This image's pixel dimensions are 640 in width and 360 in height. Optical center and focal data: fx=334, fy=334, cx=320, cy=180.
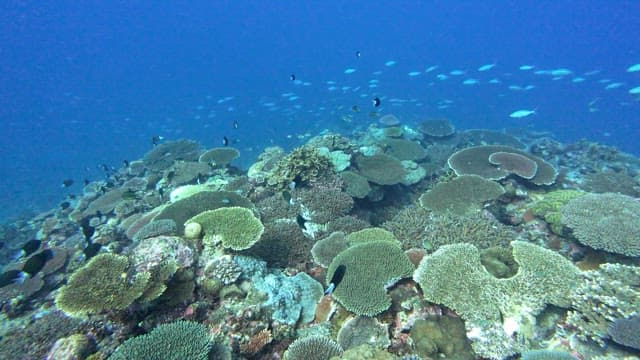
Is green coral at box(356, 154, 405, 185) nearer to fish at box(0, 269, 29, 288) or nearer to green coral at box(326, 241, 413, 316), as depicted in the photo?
green coral at box(326, 241, 413, 316)

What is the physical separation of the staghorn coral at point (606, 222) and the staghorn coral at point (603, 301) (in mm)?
1009

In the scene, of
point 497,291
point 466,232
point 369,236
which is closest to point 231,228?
point 369,236

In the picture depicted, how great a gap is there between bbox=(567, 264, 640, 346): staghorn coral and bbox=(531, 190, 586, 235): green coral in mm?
1992

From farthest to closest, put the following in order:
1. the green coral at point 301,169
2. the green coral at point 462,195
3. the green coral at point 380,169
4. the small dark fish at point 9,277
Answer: the green coral at point 380,169 < the green coral at point 301,169 < the green coral at point 462,195 < the small dark fish at point 9,277

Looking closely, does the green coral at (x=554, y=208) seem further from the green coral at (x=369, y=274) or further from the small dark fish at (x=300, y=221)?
the small dark fish at (x=300, y=221)

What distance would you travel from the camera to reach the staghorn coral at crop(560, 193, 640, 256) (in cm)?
617

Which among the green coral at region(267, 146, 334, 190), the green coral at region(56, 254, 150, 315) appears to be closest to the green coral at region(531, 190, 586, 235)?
→ the green coral at region(267, 146, 334, 190)

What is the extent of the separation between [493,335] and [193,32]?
154598 millimetres

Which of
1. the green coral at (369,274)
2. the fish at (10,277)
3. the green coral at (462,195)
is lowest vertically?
the green coral at (462,195)

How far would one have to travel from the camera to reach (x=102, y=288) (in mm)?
4816

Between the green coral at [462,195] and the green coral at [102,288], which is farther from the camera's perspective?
the green coral at [462,195]

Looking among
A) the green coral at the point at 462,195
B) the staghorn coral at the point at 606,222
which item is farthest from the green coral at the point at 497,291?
the green coral at the point at 462,195

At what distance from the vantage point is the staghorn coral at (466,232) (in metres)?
6.98

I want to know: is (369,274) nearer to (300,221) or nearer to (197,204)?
(300,221)
